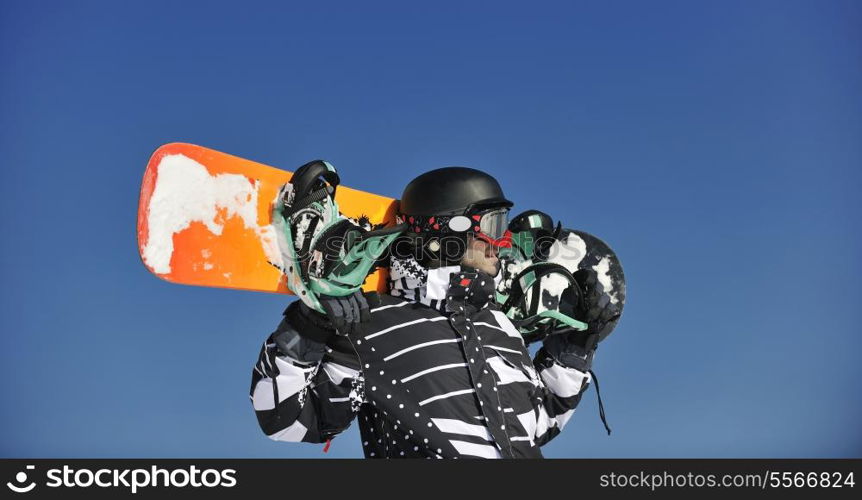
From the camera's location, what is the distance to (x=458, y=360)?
408cm

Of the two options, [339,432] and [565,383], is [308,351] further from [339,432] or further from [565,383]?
[565,383]

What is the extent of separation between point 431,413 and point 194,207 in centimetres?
157

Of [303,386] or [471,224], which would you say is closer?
[303,386]

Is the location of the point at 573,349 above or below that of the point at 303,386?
above

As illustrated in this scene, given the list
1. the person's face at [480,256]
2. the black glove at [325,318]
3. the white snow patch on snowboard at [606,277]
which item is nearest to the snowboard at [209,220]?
the black glove at [325,318]

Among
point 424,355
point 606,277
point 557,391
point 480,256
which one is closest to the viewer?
point 424,355

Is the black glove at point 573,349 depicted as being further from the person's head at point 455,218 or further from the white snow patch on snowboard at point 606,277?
the person's head at point 455,218

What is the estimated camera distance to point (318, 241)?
12.6 feet

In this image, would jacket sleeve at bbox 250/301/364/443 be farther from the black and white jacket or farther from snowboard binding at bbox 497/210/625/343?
snowboard binding at bbox 497/210/625/343

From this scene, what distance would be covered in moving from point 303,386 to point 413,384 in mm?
562

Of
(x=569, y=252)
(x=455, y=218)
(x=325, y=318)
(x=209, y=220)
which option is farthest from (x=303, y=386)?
(x=569, y=252)

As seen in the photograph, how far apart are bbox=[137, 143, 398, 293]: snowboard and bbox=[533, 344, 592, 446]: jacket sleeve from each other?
6.08 feet

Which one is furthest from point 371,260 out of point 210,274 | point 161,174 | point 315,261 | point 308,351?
point 161,174

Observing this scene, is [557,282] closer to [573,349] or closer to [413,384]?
[573,349]
